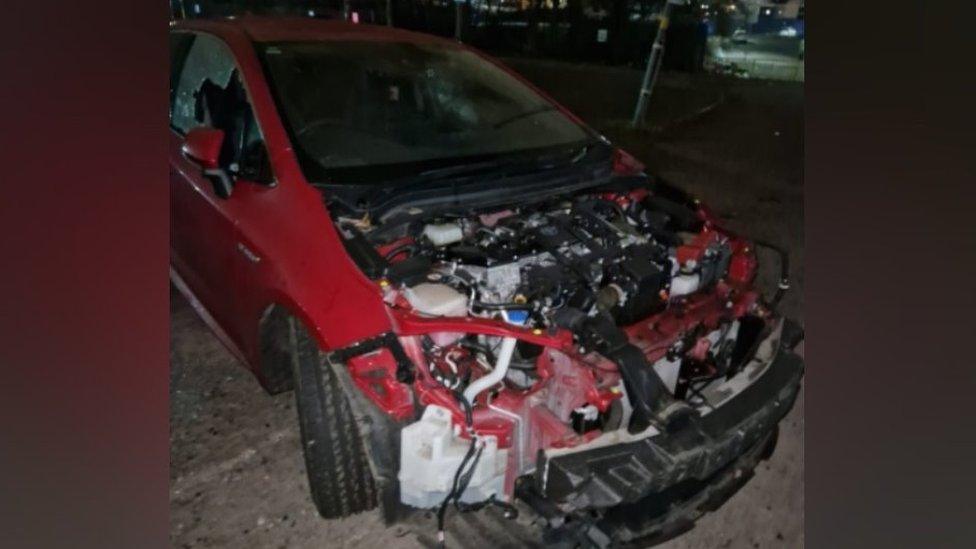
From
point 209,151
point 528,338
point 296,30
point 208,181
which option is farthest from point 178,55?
point 528,338

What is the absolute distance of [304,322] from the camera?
1.93m

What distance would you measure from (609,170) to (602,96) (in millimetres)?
7285

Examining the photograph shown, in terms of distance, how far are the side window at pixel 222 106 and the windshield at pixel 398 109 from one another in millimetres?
149

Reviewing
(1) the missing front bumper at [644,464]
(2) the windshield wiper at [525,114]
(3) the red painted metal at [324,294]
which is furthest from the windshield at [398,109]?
(1) the missing front bumper at [644,464]

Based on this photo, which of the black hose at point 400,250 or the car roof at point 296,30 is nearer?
the black hose at point 400,250

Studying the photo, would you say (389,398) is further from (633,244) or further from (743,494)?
(743,494)

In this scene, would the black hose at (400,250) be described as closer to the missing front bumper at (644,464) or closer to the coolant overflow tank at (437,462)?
the coolant overflow tank at (437,462)

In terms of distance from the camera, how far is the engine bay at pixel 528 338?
5.73 ft

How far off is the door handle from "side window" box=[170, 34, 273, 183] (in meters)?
0.25

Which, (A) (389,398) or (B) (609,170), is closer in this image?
(A) (389,398)

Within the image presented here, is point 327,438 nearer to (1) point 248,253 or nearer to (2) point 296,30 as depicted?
(1) point 248,253

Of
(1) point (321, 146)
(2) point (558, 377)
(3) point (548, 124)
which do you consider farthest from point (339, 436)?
(3) point (548, 124)

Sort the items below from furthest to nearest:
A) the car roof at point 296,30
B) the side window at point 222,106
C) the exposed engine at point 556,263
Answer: the car roof at point 296,30 < the side window at point 222,106 < the exposed engine at point 556,263

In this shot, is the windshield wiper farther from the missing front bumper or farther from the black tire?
the missing front bumper
